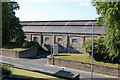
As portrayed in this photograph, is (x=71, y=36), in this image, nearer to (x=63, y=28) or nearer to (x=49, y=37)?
(x=63, y=28)

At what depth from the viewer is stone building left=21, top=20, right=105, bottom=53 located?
28484mm

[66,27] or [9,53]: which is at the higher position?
[66,27]

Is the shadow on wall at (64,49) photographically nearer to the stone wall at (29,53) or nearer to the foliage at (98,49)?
the stone wall at (29,53)

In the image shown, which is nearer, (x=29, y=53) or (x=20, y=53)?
(x=20, y=53)

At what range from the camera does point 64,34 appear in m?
30.2

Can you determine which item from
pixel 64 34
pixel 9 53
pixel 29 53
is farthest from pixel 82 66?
pixel 9 53

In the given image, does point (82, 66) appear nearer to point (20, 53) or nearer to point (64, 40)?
point (64, 40)

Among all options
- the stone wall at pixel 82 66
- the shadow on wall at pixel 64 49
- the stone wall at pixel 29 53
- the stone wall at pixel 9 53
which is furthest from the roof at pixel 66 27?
the stone wall at pixel 82 66

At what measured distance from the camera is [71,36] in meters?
29.4

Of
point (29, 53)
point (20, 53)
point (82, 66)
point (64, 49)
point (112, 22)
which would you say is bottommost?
point (82, 66)

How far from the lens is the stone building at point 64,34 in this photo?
28484mm

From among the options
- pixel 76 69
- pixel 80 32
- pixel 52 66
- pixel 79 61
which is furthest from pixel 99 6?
pixel 80 32

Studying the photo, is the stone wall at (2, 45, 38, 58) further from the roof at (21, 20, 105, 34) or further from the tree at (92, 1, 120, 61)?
the tree at (92, 1, 120, 61)

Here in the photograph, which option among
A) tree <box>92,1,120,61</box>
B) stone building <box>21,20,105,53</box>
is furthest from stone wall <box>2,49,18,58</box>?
tree <box>92,1,120,61</box>
